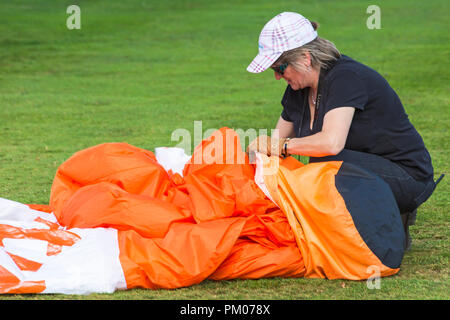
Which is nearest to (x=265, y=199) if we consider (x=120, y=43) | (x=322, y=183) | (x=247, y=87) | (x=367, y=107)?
(x=322, y=183)

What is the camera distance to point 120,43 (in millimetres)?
13883

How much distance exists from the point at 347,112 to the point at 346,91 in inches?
4.6

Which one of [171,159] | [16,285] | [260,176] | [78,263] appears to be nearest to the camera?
[16,285]

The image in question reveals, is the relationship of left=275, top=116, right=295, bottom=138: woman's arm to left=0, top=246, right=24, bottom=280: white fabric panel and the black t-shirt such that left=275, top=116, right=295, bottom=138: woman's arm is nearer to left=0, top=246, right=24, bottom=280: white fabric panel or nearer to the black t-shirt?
the black t-shirt

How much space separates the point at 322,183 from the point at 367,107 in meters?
0.49

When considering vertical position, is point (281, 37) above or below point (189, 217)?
above

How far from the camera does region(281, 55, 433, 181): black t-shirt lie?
12.6 feet

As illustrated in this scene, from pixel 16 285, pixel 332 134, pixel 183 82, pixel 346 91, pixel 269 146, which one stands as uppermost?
pixel 346 91

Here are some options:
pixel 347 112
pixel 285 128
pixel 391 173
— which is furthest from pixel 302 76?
pixel 391 173

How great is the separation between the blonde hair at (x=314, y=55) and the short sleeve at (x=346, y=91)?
110mm

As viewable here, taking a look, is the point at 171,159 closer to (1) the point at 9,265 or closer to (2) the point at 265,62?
(2) the point at 265,62

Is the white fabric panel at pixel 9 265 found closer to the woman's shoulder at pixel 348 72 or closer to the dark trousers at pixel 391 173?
the dark trousers at pixel 391 173

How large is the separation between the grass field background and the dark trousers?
0.34m

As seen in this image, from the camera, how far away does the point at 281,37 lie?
12.7 ft
